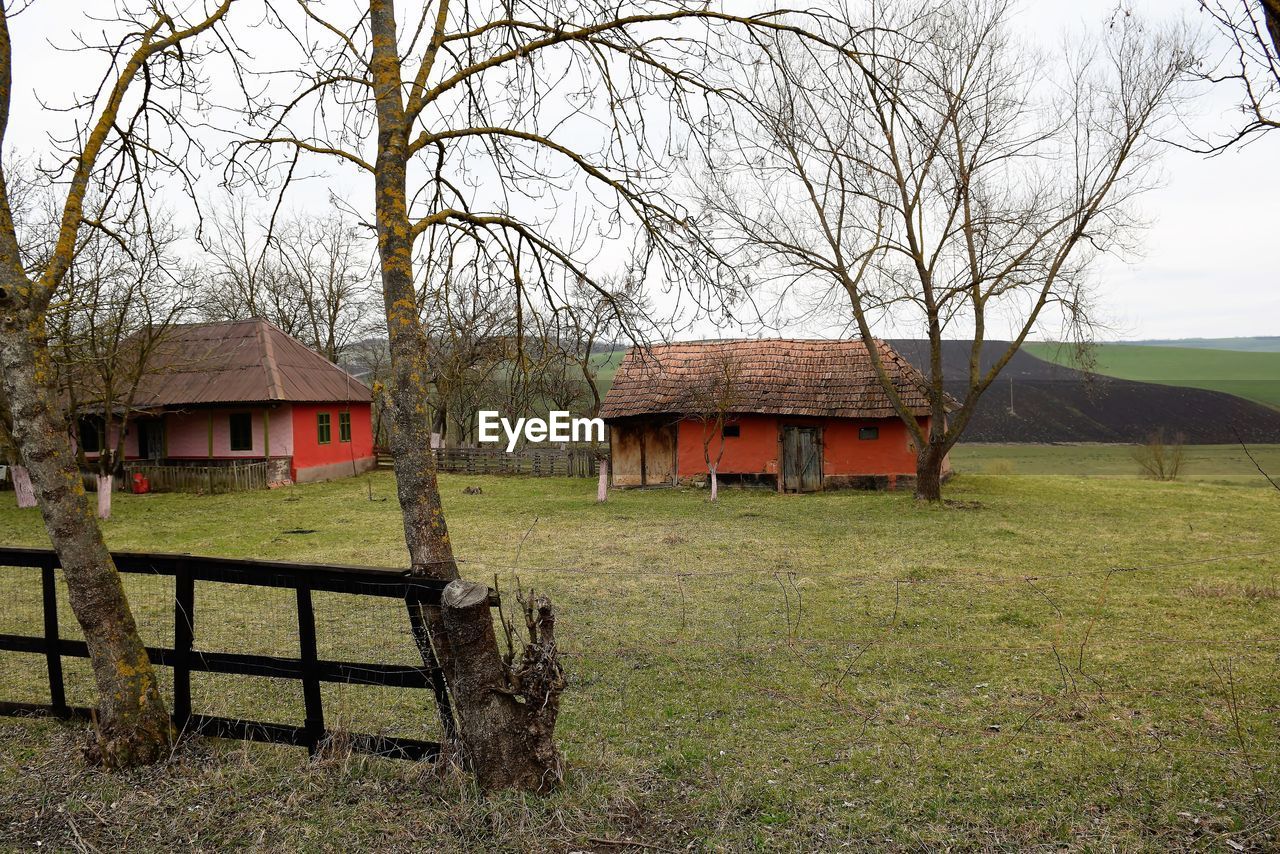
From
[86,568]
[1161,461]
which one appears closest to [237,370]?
[86,568]

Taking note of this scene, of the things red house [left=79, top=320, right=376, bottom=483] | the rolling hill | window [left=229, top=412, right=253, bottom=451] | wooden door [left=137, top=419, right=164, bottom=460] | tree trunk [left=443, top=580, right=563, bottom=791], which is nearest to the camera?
tree trunk [left=443, top=580, right=563, bottom=791]

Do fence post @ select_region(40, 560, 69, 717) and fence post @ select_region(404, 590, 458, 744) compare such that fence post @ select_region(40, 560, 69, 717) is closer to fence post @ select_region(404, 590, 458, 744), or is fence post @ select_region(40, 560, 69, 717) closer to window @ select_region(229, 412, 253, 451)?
fence post @ select_region(404, 590, 458, 744)

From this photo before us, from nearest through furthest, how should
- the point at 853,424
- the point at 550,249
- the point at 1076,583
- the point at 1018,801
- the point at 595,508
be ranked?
the point at 1018,801 → the point at 550,249 → the point at 1076,583 → the point at 595,508 → the point at 853,424

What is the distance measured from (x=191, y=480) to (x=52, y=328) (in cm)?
862

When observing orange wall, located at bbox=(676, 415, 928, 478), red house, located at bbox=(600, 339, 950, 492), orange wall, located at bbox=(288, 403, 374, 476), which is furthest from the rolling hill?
orange wall, located at bbox=(676, 415, 928, 478)

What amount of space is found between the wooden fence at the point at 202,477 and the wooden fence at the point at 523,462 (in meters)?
7.10

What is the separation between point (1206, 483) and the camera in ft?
82.8

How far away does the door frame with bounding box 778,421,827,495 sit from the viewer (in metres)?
23.9

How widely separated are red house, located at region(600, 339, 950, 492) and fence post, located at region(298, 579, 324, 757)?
18243mm

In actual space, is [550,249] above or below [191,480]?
above

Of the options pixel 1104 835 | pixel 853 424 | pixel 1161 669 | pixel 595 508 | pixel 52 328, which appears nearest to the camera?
pixel 1104 835

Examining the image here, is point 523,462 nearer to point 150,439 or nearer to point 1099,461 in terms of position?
point 150,439

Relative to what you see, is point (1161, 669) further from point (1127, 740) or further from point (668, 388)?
point (668, 388)

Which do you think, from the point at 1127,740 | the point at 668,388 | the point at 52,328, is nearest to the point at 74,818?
the point at 1127,740
